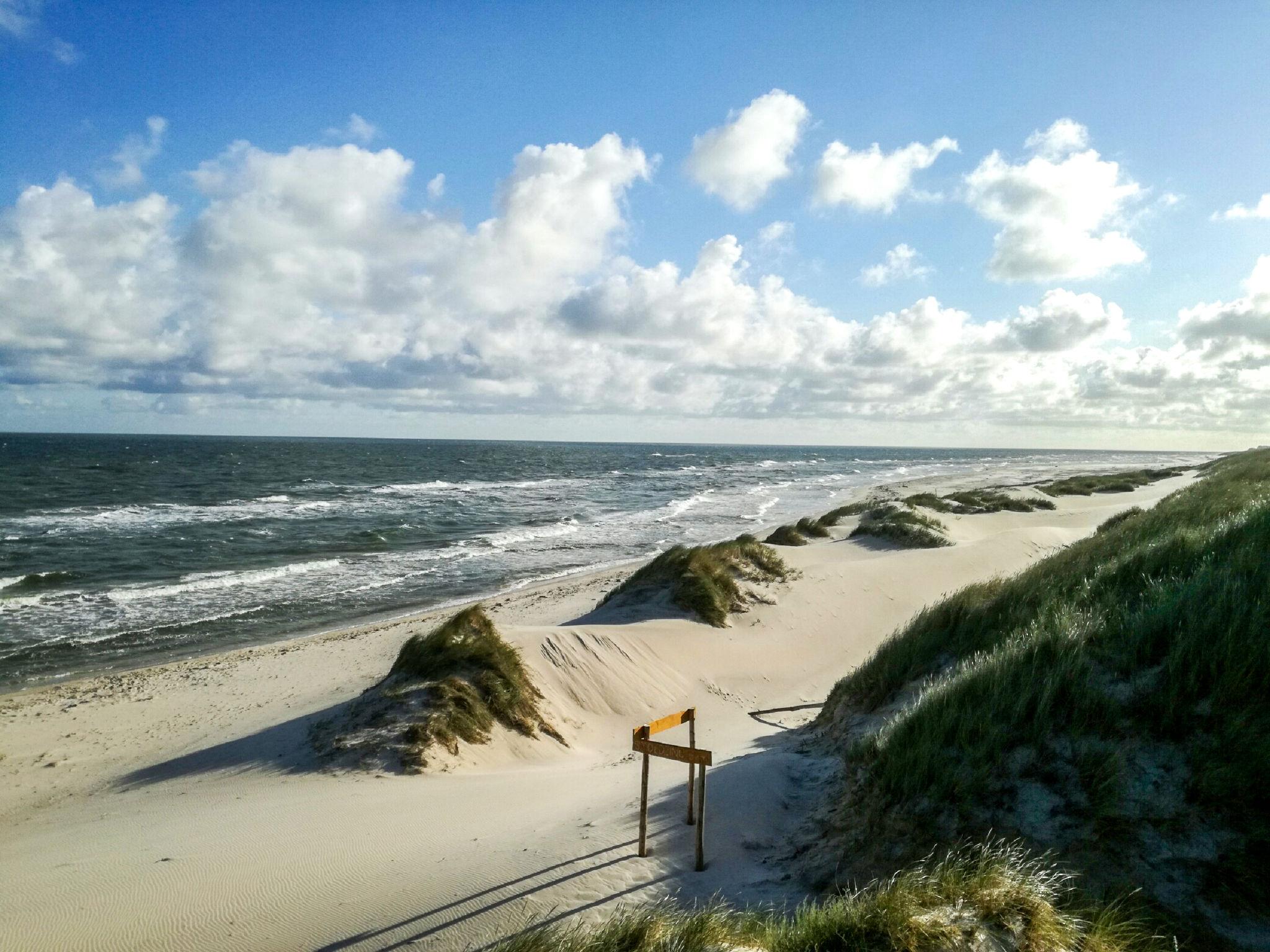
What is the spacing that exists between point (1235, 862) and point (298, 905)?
224 inches

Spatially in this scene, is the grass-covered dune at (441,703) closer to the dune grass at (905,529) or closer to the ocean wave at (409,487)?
the dune grass at (905,529)

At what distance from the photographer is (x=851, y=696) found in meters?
7.96

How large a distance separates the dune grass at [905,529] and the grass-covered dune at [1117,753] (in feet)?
59.3

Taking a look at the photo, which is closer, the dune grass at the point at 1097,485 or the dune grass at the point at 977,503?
the dune grass at the point at 977,503

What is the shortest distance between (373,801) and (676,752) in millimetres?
3622

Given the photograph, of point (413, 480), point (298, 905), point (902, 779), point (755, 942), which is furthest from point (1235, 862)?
point (413, 480)

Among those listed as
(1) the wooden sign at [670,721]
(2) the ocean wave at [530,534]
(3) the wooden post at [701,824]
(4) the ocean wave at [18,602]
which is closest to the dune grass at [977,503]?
(2) the ocean wave at [530,534]

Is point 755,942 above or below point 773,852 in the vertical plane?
above

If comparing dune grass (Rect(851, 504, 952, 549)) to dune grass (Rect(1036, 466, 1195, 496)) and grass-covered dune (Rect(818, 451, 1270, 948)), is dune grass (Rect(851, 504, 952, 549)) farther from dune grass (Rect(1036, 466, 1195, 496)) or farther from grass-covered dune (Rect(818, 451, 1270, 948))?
dune grass (Rect(1036, 466, 1195, 496))

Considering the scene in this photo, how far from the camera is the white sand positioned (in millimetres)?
4629

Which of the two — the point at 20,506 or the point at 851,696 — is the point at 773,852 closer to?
the point at 851,696

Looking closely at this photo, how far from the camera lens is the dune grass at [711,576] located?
15477 mm

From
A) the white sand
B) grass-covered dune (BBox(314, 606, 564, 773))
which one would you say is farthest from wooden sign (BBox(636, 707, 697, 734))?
grass-covered dune (BBox(314, 606, 564, 773))

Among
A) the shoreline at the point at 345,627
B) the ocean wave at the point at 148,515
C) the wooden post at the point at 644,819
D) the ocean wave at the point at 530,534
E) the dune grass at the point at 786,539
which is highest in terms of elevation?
the wooden post at the point at 644,819
